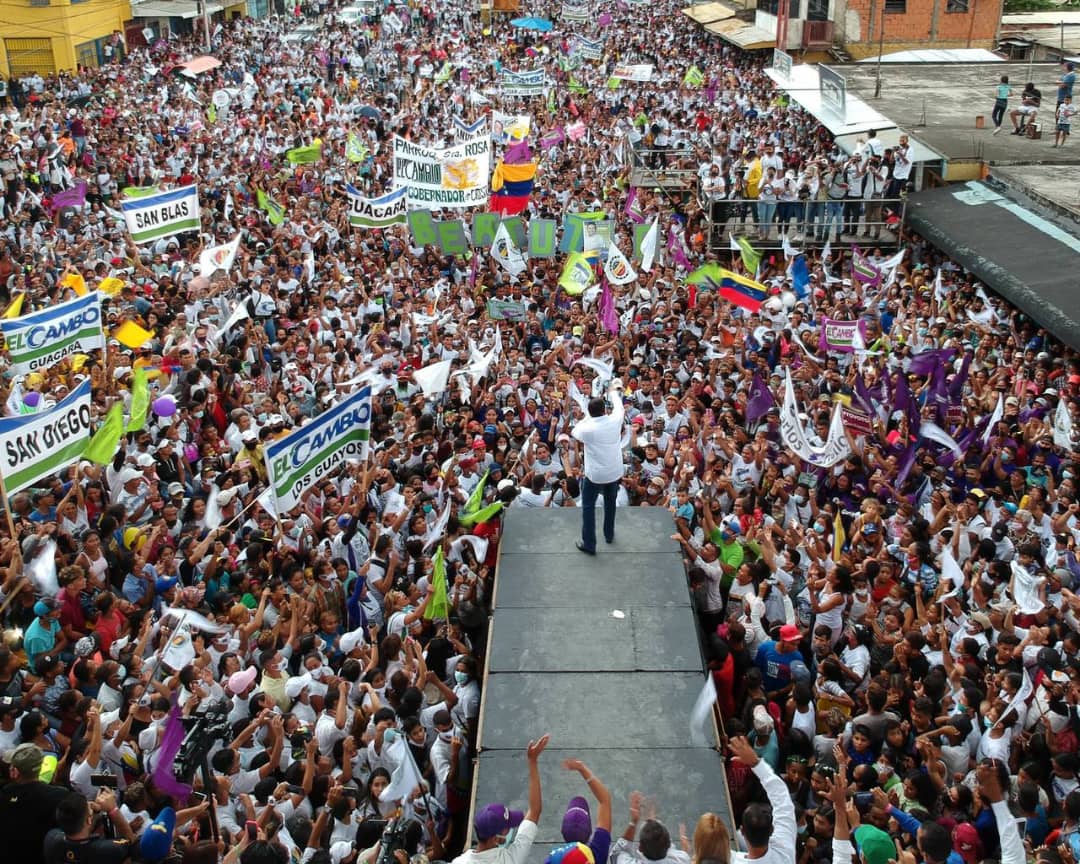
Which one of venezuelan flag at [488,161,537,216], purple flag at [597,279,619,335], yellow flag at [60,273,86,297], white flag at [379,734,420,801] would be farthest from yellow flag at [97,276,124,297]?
white flag at [379,734,420,801]

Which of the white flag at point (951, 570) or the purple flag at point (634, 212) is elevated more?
the white flag at point (951, 570)

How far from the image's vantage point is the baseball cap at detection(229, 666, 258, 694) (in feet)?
22.6

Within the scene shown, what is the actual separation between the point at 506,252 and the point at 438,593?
352 inches

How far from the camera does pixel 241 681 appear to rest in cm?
689

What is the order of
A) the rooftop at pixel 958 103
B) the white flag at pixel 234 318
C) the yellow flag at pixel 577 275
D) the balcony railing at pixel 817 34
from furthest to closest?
the balcony railing at pixel 817 34 < the rooftop at pixel 958 103 < the yellow flag at pixel 577 275 < the white flag at pixel 234 318

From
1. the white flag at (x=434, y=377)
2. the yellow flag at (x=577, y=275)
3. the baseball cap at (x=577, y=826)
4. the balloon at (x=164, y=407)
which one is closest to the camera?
the baseball cap at (x=577, y=826)

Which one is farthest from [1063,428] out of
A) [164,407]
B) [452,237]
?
[452,237]

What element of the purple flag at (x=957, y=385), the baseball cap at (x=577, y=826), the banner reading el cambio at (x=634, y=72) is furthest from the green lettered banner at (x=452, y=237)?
the banner reading el cambio at (x=634, y=72)

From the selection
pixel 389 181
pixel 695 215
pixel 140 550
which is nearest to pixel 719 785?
pixel 140 550

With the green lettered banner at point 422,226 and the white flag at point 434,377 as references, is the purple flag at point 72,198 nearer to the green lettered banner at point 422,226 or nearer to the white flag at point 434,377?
the green lettered banner at point 422,226

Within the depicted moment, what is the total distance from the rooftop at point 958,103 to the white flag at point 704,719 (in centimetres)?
1650

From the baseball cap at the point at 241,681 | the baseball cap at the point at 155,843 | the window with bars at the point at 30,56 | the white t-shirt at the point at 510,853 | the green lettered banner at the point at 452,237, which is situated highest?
the white t-shirt at the point at 510,853

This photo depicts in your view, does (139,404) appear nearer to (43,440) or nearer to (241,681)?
(43,440)

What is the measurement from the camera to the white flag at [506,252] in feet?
52.0
